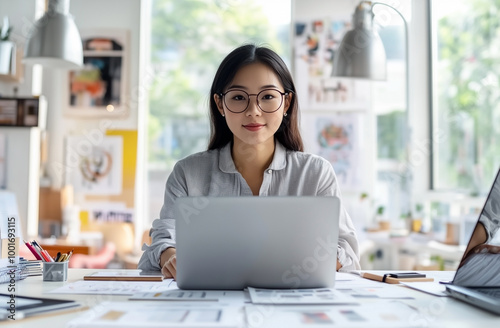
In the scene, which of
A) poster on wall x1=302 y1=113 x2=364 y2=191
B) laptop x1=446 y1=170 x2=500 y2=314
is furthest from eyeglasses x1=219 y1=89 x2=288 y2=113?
poster on wall x1=302 y1=113 x2=364 y2=191

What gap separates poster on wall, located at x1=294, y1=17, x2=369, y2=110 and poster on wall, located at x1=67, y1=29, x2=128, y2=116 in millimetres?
1469

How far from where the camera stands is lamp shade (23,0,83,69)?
2.84m

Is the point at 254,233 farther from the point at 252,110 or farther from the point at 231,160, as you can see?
the point at 231,160

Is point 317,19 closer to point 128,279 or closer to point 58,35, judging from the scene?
point 58,35

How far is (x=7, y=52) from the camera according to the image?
376 cm

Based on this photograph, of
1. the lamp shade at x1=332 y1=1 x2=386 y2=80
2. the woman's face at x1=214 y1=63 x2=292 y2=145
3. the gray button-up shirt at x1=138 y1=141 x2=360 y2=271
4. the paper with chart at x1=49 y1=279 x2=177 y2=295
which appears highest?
the lamp shade at x1=332 y1=1 x2=386 y2=80

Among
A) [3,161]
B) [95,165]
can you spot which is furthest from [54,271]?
[95,165]

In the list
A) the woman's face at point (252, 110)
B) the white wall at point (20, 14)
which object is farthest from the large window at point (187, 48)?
the woman's face at point (252, 110)

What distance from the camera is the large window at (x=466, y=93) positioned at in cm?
374

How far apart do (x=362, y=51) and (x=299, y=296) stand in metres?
2.09

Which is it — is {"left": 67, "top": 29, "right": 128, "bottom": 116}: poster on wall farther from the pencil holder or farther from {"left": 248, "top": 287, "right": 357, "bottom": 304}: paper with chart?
{"left": 248, "top": 287, "right": 357, "bottom": 304}: paper with chart

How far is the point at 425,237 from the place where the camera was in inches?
148

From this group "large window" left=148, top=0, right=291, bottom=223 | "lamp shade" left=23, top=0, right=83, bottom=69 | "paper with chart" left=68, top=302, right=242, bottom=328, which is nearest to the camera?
"paper with chart" left=68, top=302, right=242, bottom=328

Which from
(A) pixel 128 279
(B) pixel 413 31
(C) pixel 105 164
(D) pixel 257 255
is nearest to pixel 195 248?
(D) pixel 257 255
